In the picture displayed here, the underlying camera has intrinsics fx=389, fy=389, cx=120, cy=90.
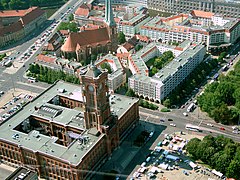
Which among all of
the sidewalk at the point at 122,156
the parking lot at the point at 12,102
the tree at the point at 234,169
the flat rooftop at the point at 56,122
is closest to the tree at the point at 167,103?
the flat rooftop at the point at 56,122

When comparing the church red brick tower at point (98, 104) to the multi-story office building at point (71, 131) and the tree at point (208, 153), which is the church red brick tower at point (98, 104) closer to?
the multi-story office building at point (71, 131)

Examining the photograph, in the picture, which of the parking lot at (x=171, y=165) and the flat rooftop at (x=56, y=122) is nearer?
the flat rooftop at (x=56, y=122)

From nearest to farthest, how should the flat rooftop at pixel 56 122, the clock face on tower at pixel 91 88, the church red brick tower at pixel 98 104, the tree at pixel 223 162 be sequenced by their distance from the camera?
the tree at pixel 223 162 → the flat rooftop at pixel 56 122 → the church red brick tower at pixel 98 104 → the clock face on tower at pixel 91 88

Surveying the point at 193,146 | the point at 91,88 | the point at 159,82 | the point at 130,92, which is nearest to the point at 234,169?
the point at 193,146

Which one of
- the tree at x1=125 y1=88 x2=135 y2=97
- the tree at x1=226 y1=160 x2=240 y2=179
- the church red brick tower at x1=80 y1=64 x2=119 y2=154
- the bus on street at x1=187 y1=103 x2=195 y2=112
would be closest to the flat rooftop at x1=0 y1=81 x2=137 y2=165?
the church red brick tower at x1=80 y1=64 x2=119 y2=154

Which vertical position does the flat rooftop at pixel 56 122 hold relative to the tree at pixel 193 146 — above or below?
above

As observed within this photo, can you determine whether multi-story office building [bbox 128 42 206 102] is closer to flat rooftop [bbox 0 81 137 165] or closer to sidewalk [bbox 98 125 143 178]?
flat rooftop [bbox 0 81 137 165]

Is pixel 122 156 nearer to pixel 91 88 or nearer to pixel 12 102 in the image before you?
pixel 91 88

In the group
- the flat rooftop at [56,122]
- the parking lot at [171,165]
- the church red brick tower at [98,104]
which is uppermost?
the church red brick tower at [98,104]

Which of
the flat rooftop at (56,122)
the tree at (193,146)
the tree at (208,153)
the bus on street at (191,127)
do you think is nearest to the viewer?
the flat rooftop at (56,122)
